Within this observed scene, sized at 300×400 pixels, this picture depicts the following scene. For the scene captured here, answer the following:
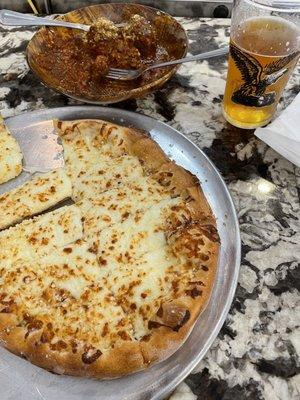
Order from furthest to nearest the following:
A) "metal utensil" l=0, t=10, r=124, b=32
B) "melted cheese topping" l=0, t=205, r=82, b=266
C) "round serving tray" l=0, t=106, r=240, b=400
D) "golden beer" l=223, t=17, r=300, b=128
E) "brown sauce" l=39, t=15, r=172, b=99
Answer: "metal utensil" l=0, t=10, r=124, b=32, "brown sauce" l=39, t=15, r=172, b=99, "golden beer" l=223, t=17, r=300, b=128, "melted cheese topping" l=0, t=205, r=82, b=266, "round serving tray" l=0, t=106, r=240, b=400

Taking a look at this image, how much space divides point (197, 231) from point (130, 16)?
113 cm

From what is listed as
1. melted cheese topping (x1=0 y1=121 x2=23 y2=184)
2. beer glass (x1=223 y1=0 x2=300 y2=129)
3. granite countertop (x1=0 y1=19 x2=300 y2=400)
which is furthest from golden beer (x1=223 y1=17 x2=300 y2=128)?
melted cheese topping (x1=0 y1=121 x2=23 y2=184)

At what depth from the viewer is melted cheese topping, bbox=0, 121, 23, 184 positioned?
1462 millimetres

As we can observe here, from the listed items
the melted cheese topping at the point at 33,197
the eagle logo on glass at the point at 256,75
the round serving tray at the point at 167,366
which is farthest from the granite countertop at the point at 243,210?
the melted cheese topping at the point at 33,197

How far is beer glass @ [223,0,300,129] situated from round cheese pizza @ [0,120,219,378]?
1.23 ft

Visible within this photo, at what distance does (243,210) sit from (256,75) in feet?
1.42

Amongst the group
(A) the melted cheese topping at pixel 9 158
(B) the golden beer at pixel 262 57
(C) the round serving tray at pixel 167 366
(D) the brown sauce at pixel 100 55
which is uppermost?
(B) the golden beer at pixel 262 57

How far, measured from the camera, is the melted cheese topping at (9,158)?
146 centimetres

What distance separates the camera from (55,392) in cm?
104

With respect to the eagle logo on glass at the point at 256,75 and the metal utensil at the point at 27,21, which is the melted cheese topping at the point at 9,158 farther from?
the eagle logo on glass at the point at 256,75

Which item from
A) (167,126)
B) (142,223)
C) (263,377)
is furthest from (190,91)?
(263,377)

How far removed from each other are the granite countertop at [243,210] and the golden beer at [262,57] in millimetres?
185

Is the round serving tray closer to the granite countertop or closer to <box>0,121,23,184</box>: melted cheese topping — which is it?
the granite countertop

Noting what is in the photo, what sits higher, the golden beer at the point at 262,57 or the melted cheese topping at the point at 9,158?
the golden beer at the point at 262,57
